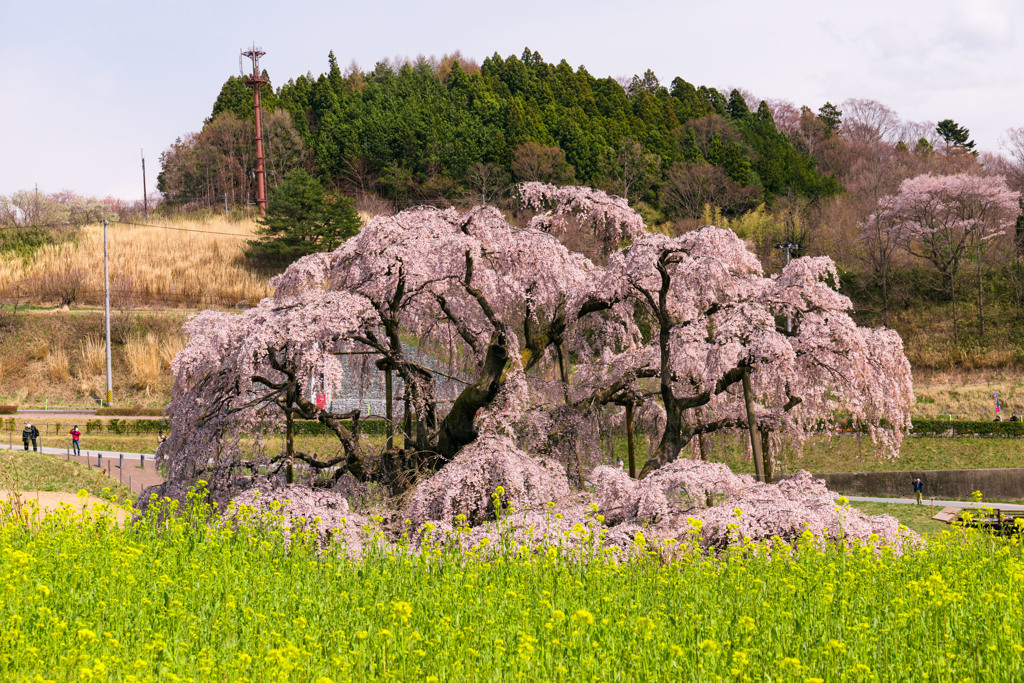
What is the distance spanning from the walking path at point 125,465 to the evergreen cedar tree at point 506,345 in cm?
1207

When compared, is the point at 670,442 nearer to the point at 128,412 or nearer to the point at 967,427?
the point at 967,427

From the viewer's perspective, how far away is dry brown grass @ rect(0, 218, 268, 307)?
52.6 meters

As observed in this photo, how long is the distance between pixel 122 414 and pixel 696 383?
96.0 ft

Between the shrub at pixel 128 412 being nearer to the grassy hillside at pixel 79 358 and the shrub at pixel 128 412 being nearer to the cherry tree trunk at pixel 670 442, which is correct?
the grassy hillside at pixel 79 358

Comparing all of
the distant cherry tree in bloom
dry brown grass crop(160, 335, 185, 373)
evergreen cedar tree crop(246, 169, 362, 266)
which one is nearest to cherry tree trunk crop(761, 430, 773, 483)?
dry brown grass crop(160, 335, 185, 373)

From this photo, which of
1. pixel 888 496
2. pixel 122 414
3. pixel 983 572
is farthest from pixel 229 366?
pixel 122 414

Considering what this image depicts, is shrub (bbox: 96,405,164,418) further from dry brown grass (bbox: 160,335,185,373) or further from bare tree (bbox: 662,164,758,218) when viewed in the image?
bare tree (bbox: 662,164,758,218)

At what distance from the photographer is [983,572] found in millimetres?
7883

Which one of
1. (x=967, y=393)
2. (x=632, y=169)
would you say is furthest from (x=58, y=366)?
(x=967, y=393)

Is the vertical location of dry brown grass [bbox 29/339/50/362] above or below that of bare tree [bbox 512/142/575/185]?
below

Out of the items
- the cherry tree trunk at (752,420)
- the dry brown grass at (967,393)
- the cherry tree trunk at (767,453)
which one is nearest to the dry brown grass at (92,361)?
the cherry tree trunk at (767,453)

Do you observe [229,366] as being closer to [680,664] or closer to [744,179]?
[680,664]

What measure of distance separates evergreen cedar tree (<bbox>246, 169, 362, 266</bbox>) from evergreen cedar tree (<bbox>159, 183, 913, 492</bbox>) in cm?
3786

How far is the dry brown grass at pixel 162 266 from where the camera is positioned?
2071 inches
